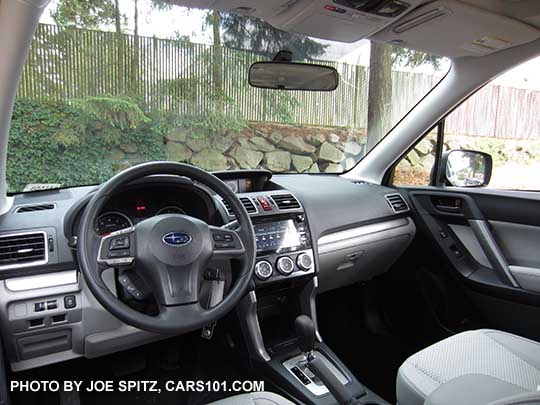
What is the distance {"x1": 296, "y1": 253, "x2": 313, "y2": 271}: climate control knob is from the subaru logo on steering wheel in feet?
2.73

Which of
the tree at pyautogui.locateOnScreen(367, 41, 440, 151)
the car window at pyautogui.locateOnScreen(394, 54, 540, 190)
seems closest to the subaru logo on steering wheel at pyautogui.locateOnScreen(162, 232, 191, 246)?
the tree at pyautogui.locateOnScreen(367, 41, 440, 151)

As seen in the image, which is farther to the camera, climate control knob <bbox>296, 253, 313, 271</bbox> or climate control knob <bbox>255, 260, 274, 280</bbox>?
climate control knob <bbox>296, 253, 313, 271</bbox>

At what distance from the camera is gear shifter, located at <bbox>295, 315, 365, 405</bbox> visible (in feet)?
5.52

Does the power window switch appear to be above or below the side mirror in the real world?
below

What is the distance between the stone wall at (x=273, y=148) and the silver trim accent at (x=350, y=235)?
2.04ft

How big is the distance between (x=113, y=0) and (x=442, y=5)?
1.58 metres

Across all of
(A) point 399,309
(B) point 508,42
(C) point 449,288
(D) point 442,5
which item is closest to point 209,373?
(A) point 399,309

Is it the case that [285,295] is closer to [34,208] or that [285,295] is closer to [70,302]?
[70,302]

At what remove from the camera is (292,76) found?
99.6 inches

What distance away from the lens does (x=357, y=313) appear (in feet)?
10.2

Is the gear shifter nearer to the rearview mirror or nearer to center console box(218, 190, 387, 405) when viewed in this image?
center console box(218, 190, 387, 405)

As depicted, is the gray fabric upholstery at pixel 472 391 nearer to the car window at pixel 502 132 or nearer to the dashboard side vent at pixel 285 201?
the dashboard side vent at pixel 285 201

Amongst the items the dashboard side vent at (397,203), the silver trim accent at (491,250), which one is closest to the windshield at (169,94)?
the dashboard side vent at (397,203)

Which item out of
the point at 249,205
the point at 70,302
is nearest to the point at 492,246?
the point at 249,205
